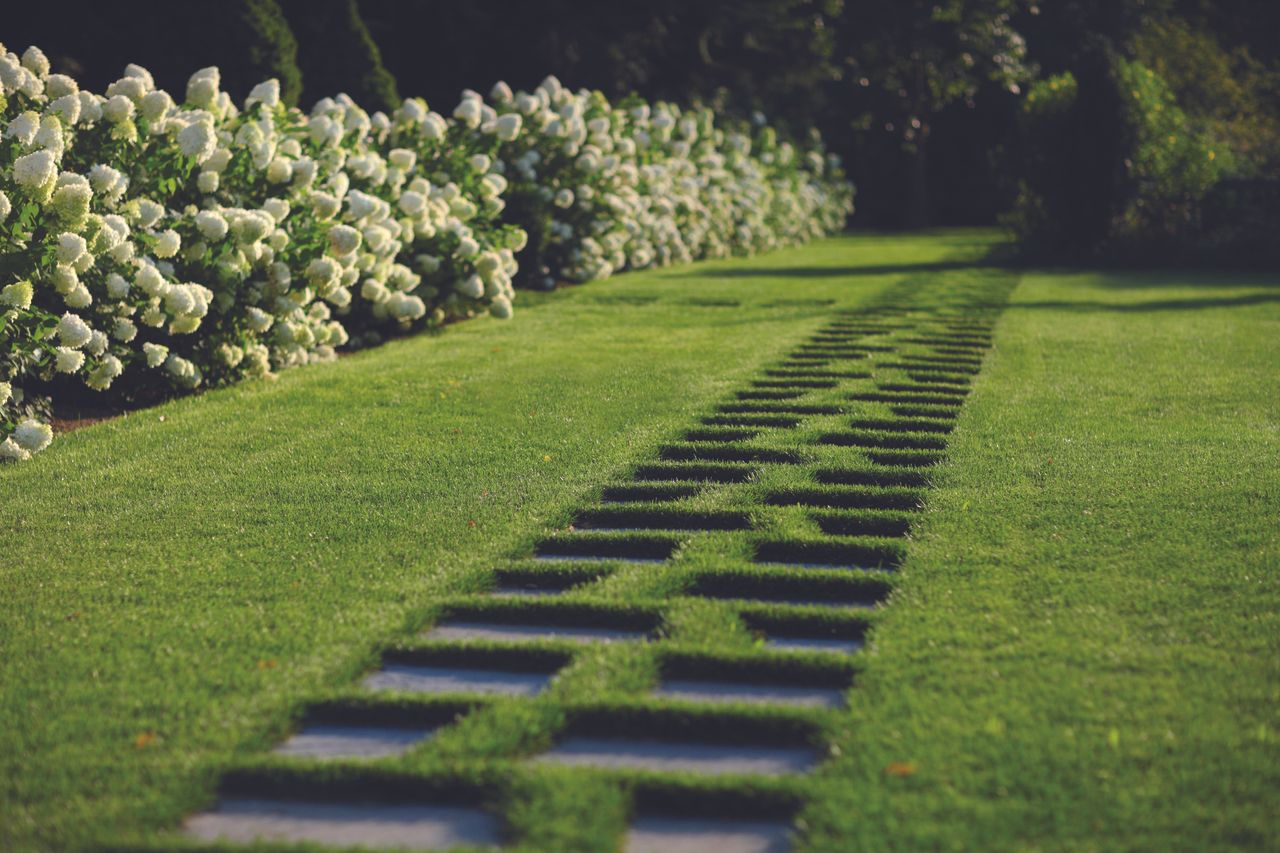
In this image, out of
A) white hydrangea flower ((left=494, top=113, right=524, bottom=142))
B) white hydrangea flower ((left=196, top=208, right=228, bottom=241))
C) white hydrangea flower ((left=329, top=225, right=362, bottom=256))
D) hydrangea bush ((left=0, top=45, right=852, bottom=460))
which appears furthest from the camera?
white hydrangea flower ((left=494, top=113, right=524, bottom=142))

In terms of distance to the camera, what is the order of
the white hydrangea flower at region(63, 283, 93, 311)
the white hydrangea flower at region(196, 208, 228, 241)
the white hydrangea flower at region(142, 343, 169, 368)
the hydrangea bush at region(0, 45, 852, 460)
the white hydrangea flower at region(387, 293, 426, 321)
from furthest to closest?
the white hydrangea flower at region(387, 293, 426, 321), the white hydrangea flower at region(196, 208, 228, 241), the white hydrangea flower at region(142, 343, 169, 368), the white hydrangea flower at region(63, 283, 93, 311), the hydrangea bush at region(0, 45, 852, 460)

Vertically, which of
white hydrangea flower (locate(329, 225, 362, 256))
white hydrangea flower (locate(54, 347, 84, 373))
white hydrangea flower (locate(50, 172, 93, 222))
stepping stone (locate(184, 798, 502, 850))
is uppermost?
white hydrangea flower (locate(50, 172, 93, 222))

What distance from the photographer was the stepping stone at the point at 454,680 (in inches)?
126

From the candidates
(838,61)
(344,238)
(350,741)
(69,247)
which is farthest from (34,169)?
(838,61)

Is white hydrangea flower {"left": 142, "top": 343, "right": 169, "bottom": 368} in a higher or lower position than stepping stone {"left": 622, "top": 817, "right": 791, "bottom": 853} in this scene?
higher

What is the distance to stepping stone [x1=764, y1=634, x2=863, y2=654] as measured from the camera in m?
3.42

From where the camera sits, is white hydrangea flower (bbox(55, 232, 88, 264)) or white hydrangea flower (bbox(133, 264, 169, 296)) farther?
white hydrangea flower (bbox(133, 264, 169, 296))

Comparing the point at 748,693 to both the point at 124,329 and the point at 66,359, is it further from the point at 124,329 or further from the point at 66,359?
the point at 124,329

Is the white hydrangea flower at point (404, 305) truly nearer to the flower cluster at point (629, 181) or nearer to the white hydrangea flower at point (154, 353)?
the white hydrangea flower at point (154, 353)

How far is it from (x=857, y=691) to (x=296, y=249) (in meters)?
5.31

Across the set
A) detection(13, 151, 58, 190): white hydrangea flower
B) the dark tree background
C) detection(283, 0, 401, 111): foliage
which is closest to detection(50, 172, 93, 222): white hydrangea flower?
detection(13, 151, 58, 190): white hydrangea flower

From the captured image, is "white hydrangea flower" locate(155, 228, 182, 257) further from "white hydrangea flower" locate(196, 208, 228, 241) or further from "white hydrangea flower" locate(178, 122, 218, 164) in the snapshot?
"white hydrangea flower" locate(178, 122, 218, 164)

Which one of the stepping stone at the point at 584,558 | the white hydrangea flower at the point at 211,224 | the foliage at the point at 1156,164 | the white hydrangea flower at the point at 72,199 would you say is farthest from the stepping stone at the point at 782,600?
the foliage at the point at 1156,164

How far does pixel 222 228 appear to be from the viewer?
6750 millimetres
